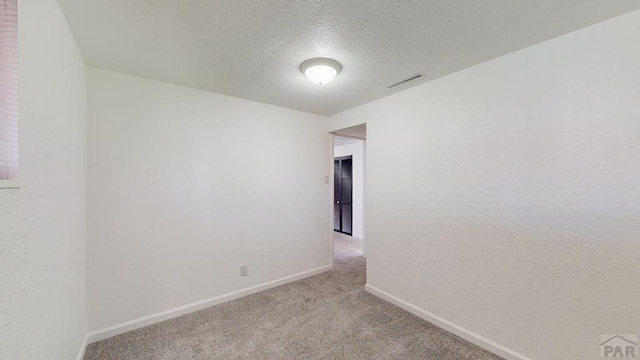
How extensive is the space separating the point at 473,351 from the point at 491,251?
32.1 inches

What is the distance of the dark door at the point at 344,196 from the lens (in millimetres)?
5891

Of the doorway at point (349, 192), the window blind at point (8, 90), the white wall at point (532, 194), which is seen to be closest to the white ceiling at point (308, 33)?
the white wall at point (532, 194)

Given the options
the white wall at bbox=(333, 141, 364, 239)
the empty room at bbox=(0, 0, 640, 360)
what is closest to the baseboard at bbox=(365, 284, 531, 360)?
the empty room at bbox=(0, 0, 640, 360)

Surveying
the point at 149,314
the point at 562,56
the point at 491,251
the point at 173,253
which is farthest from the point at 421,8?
the point at 149,314

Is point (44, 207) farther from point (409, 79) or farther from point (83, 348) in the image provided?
point (409, 79)

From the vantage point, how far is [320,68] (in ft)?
6.28

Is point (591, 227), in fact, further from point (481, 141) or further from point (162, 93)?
point (162, 93)

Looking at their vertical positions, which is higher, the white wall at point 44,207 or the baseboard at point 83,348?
the white wall at point 44,207

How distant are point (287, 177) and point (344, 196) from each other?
3.12m

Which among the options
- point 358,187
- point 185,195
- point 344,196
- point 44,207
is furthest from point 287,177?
point 344,196

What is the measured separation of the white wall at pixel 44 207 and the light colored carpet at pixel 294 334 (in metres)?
0.49

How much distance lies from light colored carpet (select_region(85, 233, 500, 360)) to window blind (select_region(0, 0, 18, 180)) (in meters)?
1.73

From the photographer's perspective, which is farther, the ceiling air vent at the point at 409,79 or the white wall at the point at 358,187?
the white wall at the point at 358,187

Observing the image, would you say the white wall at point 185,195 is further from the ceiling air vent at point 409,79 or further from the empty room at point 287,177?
the ceiling air vent at point 409,79
